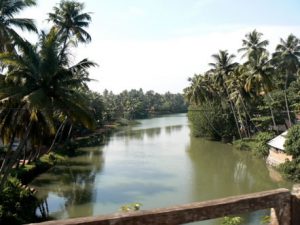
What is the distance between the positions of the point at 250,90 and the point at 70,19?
66.2 ft

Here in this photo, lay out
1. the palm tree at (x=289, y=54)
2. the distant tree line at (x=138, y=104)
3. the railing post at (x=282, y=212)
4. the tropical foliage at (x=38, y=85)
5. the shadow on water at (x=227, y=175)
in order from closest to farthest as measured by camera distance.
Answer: the railing post at (x=282, y=212)
the tropical foliage at (x=38, y=85)
the shadow on water at (x=227, y=175)
the palm tree at (x=289, y=54)
the distant tree line at (x=138, y=104)

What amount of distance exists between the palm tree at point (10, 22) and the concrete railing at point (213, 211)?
691 inches

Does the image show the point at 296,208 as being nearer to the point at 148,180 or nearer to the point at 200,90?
the point at 148,180

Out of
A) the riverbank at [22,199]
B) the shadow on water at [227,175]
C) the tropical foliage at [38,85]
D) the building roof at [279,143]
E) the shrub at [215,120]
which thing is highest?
the tropical foliage at [38,85]

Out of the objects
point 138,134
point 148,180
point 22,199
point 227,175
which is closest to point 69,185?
point 148,180

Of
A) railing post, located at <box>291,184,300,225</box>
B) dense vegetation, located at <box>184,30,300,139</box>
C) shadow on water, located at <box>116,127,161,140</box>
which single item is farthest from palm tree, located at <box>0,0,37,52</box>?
shadow on water, located at <box>116,127,161,140</box>

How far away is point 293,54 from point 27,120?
29207mm

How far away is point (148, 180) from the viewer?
26.3 metres

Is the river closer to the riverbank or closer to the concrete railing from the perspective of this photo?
the riverbank

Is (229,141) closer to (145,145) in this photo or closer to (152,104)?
(145,145)

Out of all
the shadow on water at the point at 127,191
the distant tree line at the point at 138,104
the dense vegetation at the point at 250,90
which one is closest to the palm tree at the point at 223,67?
the dense vegetation at the point at 250,90

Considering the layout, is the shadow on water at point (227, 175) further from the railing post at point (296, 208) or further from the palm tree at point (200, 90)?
the railing post at point (296, 208)

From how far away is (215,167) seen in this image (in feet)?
104

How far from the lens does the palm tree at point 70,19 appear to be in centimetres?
3130
